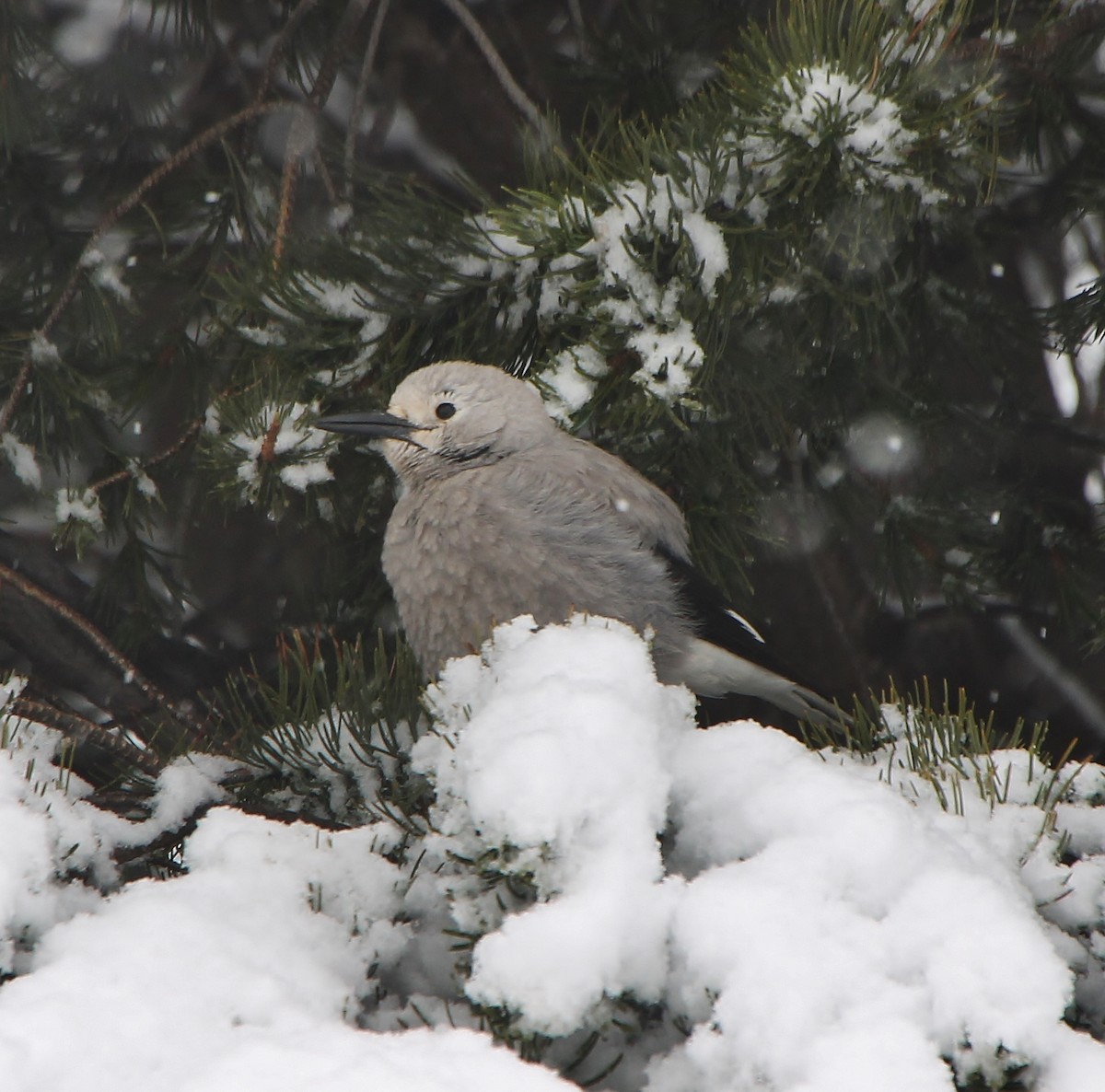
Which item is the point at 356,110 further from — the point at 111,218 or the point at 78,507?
the point at 78,507

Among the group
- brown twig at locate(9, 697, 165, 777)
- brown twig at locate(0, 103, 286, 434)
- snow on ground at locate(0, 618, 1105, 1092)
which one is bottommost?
snow on ground at locate(0, 618, 1105, 1092)

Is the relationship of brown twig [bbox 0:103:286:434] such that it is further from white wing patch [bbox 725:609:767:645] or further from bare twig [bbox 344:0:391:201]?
white wing patch [bbox 725:609:767:645]

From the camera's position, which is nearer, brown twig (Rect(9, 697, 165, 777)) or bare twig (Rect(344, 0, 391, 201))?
brown twig (Rect(9, 697, 165, 777))

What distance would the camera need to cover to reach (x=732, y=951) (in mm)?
953

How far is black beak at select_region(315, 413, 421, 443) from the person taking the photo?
2033mm

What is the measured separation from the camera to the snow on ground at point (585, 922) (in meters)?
0.88

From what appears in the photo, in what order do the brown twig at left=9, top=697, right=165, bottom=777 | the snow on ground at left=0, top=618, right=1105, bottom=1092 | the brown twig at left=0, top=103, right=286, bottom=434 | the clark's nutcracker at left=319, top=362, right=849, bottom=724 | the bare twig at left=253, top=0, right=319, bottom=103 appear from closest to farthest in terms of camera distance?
the snow on ground at left=0, top=618, right=1105, bottom=1092 → the brown twig at left=9, top=697, right=165, bottom=777 → the brown twig at left=0, top=103, right=286, bottom=434 → the clark's nutcracker at left=319, top=362, right=849, bottom=724 → the bare twig at left=253, top=0, right=319, bottom=103

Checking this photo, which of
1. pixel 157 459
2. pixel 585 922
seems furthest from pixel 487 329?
pixel 585 922

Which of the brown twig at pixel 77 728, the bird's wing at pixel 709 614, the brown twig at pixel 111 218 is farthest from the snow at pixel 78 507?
the bird's wing at pixel 709 614

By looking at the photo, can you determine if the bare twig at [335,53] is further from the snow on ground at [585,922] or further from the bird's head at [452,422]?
the snow on ground at [585,922]

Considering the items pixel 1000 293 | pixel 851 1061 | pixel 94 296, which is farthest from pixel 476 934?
pixel 1000 293

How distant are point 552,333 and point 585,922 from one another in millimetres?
1239

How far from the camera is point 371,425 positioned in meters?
2.11

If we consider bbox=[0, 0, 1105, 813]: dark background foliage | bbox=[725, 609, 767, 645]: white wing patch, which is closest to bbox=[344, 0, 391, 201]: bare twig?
bbox=[0, 0, 1105, 813]: dark background foliage
